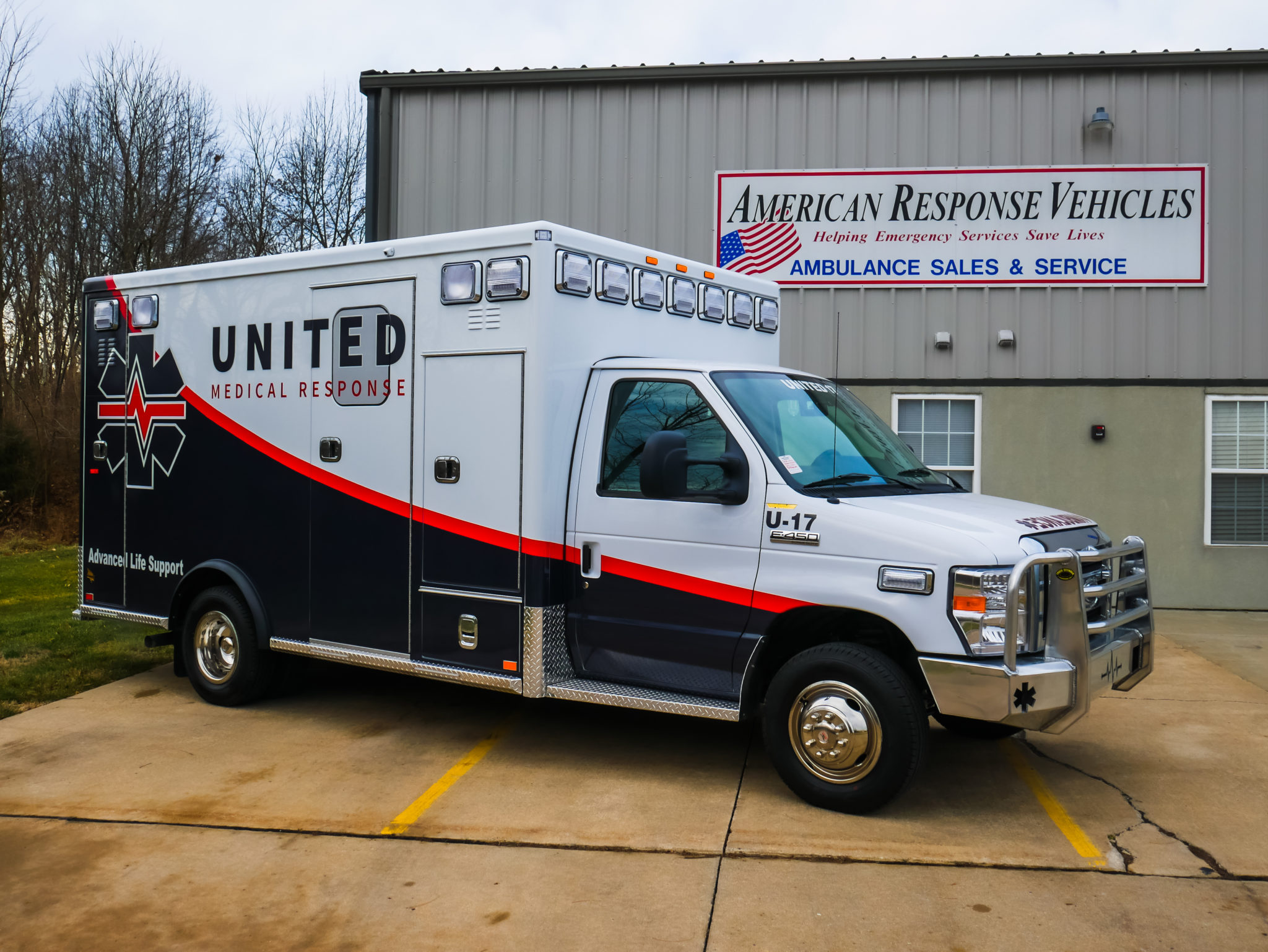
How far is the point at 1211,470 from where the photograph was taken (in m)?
12.3

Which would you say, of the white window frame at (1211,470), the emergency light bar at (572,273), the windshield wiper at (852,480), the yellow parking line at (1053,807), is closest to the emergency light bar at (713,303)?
the emergency light bar at (572,273)

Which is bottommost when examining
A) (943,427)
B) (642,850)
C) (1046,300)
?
(642,850)

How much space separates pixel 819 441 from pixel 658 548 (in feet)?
3.32

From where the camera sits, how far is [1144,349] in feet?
40.5

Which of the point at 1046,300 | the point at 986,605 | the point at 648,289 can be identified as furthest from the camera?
the point at 1046,300

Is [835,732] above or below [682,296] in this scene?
below

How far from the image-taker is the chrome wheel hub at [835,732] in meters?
5.29

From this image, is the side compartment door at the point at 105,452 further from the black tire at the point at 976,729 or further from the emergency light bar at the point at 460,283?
the black tire at the point at 976,729

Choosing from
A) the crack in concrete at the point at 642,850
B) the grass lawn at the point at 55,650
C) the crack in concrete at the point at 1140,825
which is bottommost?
the crack in concrete at the point at 642,850

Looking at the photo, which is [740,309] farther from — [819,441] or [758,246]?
[758,246]

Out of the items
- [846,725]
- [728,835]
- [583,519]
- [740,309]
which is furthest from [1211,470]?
[728,835]

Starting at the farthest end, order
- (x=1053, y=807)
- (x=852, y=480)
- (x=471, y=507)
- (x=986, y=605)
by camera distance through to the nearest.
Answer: (x=471, y=507), (x=852, y=480), (x=1053, y=807), (x=986, y=605)

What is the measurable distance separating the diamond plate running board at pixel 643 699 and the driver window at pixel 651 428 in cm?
102

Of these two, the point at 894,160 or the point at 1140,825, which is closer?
the point at 1140,825
